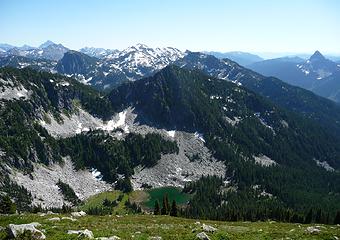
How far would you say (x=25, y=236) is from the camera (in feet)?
122

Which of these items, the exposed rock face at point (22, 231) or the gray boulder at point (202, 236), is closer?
the exposed rock face at point (22, 231)

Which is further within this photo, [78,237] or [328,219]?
[328,219]

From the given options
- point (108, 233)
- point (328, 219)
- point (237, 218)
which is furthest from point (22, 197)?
point (108, 233)

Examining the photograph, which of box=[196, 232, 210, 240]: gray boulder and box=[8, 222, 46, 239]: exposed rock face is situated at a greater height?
box=[8, 222, 46, 239]: exposed rock face

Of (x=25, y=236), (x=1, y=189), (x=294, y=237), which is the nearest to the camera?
(x=25, y=236)

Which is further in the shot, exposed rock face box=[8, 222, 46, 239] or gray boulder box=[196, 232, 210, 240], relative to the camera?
gray boulder box=[196, 232, 210, 240]

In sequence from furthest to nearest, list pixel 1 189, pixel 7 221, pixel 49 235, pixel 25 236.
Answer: pixel 1 189 → pixel 7 221 → pixel 49 235 → pixel 25 236

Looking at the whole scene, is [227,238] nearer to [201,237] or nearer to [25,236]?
[201,237]

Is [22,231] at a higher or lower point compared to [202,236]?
higher

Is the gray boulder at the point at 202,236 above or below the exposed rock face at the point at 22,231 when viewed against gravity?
below

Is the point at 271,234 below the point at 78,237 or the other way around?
below

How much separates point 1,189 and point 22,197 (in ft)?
35.7

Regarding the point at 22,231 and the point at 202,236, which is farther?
the point at 202,236

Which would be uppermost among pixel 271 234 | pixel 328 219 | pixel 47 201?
pixel 271 234
